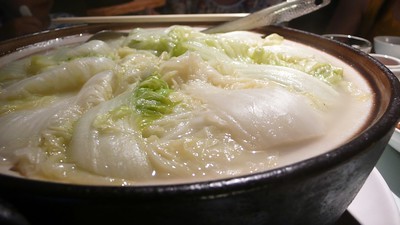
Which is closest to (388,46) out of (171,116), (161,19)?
(161,19)

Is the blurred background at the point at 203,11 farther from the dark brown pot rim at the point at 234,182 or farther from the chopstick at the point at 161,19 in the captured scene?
the dark brown pot rim at the point at 234,182

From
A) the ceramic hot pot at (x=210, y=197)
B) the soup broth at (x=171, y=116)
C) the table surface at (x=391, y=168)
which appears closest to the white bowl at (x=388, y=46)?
the table surface at (x=391, y=168)

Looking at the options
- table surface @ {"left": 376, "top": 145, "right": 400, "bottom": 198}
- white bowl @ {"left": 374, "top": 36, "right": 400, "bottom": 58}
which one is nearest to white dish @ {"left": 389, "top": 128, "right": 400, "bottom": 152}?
table surface @ {"left": 376, "top": 145, "right": 400, "bottom": 198}

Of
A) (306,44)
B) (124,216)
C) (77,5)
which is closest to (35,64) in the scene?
(124,216)

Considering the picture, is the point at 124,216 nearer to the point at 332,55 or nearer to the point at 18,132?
the point at 18,132

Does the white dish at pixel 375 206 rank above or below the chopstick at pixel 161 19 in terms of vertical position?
below

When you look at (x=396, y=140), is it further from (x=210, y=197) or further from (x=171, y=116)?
(x=210, y=197)
